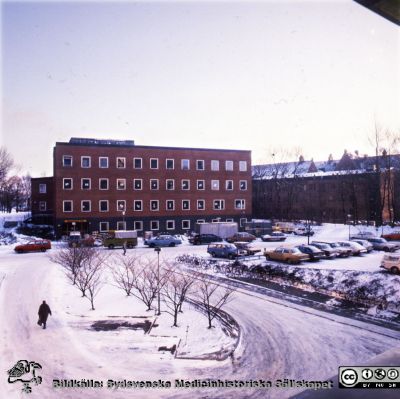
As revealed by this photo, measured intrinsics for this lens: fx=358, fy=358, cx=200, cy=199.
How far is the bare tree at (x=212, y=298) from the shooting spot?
1433 centimetres

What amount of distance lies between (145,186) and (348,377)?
47.7m

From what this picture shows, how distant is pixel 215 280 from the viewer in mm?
21703

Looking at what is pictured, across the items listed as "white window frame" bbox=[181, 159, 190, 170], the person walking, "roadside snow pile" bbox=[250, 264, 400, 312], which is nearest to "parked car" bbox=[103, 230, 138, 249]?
"white window frame" bbox=[181, 159, 190, 170]

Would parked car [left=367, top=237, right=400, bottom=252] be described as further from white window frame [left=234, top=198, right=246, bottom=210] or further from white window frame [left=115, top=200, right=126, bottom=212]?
white window frame [left=115, top=200, right=126, bottom=212]

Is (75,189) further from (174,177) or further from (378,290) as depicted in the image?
(378,290)

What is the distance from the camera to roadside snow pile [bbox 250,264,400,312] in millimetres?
A: 17078

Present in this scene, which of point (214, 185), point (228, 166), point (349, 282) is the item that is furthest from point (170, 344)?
point (228, 166)

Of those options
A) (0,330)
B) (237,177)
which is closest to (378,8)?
(0,330)

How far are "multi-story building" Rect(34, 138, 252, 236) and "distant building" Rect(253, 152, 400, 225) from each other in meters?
20.4

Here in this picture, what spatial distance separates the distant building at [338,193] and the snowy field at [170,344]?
1865 inches

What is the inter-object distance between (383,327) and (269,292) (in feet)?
21.1

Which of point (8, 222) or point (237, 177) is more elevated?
point (237, 177)

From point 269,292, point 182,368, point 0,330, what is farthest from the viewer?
point 269,292

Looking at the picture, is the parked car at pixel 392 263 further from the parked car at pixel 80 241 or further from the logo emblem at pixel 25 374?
the parked car at pixel 80 241
